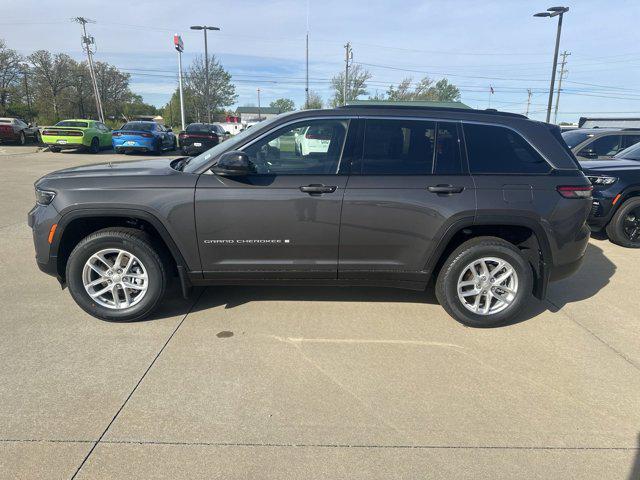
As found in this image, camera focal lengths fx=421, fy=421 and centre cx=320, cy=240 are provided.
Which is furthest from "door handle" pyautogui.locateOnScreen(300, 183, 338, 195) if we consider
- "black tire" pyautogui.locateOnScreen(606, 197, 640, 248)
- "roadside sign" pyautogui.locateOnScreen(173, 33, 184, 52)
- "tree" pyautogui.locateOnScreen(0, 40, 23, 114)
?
"tree" pyautogui.locateOnScreen(0, 40, 23, 114)

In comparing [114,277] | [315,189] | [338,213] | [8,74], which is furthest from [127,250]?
[8,74]

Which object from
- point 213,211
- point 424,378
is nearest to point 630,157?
point 424,378

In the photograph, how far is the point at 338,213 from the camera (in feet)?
11.3

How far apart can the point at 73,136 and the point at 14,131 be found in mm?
6029

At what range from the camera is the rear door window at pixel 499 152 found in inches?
141

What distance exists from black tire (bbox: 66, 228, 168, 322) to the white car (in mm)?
1507

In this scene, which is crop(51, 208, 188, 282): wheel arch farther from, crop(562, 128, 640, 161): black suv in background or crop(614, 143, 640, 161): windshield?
crop(562, 128, 640, 161): black suv in background

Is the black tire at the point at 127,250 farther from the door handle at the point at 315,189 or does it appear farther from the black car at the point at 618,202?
the black car at the point at 618,202

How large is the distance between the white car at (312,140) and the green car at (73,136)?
747 inches

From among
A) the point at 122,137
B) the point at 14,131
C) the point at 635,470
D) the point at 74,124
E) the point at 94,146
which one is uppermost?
the point at 74,124

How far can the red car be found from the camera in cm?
2183

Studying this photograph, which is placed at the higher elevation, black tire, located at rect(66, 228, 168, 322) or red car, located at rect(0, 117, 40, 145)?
red car, located at rect(0, 117, 40, 145)

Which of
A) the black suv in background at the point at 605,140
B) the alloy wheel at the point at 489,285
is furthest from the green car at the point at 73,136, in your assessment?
the alloy wheel at the point at 489,285

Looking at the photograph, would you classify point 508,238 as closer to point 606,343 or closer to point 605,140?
point 606,343
